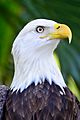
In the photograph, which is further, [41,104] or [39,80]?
[39,80]

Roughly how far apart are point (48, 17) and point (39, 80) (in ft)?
3.83

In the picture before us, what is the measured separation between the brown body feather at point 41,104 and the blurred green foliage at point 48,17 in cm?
91

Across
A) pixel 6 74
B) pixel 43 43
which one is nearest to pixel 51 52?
pixel 43 43

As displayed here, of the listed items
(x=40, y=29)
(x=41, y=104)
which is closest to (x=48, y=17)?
(x=40, y=29)

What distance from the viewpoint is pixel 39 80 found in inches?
292

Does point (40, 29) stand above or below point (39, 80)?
above

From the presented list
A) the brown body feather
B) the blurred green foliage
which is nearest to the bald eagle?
the brown body feather

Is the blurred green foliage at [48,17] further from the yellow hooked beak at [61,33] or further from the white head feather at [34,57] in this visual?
the yellow hooked beak at [61,33]

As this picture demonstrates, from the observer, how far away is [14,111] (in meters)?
7.29

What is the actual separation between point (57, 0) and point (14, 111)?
1.44 metres


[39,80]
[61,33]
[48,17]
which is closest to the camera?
[61,33]

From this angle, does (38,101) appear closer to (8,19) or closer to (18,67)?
(18,67)

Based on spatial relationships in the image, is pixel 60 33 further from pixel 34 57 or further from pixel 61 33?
pixel 34 57

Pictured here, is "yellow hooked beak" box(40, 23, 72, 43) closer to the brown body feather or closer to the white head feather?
the white head feather
